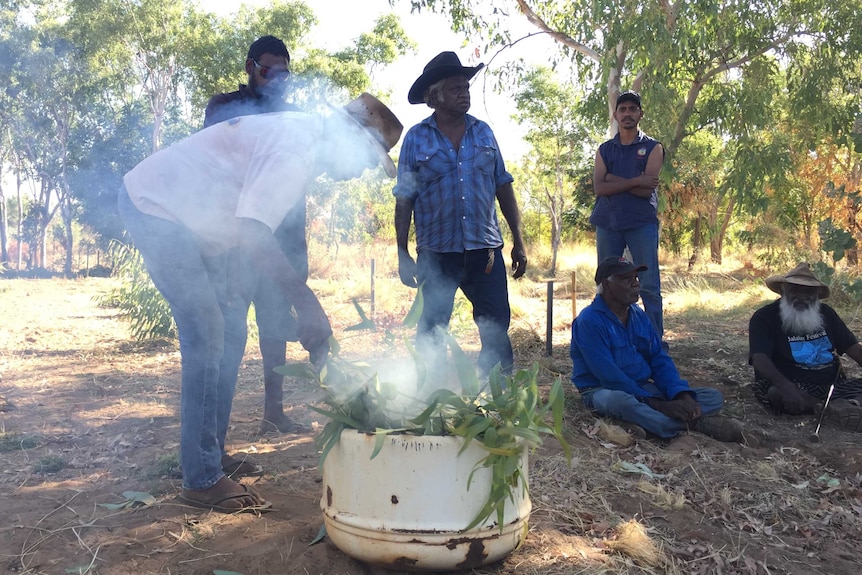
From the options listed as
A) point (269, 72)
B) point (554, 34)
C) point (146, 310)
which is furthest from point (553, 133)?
point (269, 72)

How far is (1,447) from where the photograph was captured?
11.9ft

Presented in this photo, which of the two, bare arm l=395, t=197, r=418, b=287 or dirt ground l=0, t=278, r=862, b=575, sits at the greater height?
bare arm l=395, t=197, r=418, b=287

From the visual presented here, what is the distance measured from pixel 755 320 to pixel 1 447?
14.6ft

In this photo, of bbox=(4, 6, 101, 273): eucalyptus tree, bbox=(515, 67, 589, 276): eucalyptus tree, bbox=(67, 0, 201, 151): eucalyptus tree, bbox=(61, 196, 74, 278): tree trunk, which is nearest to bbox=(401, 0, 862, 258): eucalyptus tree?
bbox=(515, 67, 589, 276): eucalyptus tree

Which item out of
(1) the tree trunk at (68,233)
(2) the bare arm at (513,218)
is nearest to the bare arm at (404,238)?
(2) the bare arm at (513,218)

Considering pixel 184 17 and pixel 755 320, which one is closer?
pixel 755 320

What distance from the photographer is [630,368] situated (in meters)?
4.23

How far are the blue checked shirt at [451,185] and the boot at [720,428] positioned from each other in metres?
1.52

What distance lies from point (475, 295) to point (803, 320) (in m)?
2.25

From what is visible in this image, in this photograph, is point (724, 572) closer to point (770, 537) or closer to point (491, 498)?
point (770, 537)

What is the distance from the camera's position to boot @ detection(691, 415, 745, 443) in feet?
12.8

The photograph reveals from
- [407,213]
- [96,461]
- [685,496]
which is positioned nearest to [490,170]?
[407,213]

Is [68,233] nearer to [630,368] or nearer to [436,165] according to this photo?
[436,165]

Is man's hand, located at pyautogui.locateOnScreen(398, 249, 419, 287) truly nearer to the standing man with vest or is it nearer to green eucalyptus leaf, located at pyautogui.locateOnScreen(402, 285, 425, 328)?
green eucalyptus leaf, located at pyautogui.locateOnScreen(402, 285, 425, 328)
